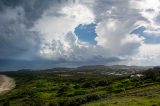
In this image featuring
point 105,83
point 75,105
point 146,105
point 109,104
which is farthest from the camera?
point 105,83

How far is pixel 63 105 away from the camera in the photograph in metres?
80.6

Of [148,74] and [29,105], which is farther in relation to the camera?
[148,74]

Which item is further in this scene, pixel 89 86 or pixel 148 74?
pixel 89 86

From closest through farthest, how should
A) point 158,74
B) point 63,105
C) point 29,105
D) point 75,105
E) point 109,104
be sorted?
point 109,104 < point 75,105 < point 63,105 < point 29,105 < point 158,74

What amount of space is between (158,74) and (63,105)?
70163 millimetres

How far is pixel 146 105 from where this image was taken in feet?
183

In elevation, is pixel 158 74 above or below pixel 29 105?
above

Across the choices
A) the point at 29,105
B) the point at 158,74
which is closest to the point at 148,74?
the point at 158,74

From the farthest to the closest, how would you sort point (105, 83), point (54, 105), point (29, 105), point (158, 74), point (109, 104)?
point (105, 83)
point (158, 74)
point (29, 105)
point (54, 105)
point (109, 104)

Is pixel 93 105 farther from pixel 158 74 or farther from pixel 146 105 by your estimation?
pixel 158 74

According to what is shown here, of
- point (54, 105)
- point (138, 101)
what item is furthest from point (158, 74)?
point (138, 101)

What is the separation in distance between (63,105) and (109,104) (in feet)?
77.6

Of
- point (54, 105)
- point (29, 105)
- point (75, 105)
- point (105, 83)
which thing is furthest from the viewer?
point (105, 83)

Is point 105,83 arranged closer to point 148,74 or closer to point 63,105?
point 148,74
